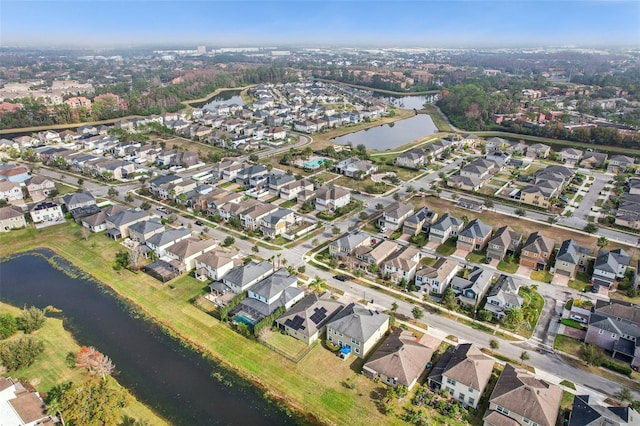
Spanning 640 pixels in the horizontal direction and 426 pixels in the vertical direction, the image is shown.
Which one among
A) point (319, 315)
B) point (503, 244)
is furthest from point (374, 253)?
point (503, 244)

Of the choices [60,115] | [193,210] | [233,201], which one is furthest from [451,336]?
[60,115]

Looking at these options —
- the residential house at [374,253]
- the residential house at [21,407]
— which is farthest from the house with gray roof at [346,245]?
the residential house at [21,407]

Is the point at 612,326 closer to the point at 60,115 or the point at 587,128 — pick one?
the point at 587,128

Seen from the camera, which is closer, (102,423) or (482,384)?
(102,423)

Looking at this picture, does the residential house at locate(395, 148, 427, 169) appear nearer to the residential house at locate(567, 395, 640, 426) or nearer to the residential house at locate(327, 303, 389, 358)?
the residential house at locate(327, 303, 389, 358)

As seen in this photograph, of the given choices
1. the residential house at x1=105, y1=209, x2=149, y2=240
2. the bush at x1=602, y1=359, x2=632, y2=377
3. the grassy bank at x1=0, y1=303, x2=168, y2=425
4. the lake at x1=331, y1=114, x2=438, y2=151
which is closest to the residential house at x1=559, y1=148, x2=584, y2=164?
the lake at x1=331, y1=114, x2=438, y2=151

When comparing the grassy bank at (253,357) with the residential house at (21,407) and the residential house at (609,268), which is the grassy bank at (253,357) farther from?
the residential house at (609,268)
